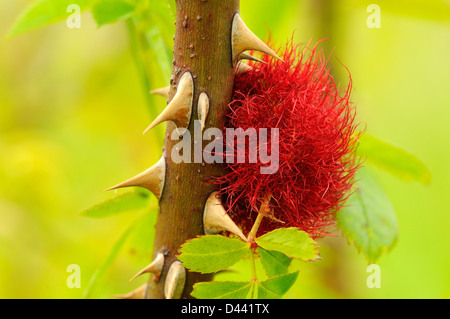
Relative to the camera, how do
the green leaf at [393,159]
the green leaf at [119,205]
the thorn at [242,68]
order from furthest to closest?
the green leaf at [393,159] < the green leaf at [119,205] < the thorn at [242,68]

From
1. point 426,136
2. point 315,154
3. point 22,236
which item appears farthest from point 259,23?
point 426,136

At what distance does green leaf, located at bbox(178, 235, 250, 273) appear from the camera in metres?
0.73

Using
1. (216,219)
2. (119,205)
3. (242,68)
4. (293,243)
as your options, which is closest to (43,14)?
(119,205)

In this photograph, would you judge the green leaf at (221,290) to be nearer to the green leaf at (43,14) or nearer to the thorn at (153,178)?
the thorn at (153,178)

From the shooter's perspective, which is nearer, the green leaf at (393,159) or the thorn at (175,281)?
the thorn at (175,281)

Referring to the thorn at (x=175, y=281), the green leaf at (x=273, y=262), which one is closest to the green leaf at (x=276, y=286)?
the green leaf at (x=273, y=262)

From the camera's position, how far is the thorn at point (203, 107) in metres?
0.71

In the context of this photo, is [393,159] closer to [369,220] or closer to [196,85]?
[369,220]

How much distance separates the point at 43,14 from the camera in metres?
1.16

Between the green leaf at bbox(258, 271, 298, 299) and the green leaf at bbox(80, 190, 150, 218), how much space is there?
0.41 m

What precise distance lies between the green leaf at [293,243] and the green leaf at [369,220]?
1.57 ft

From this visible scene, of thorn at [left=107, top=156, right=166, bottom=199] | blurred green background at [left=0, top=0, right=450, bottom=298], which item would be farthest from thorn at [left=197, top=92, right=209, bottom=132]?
blurred green background at [left=0, top=0, right=450, bottom=298]

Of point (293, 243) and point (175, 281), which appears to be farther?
point (175, 281)

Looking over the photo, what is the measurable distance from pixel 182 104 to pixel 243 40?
5.2 inches
